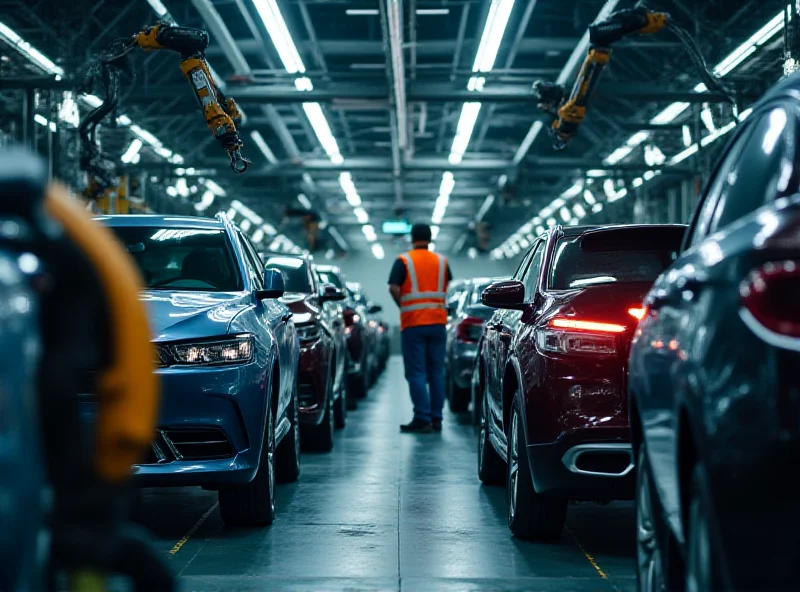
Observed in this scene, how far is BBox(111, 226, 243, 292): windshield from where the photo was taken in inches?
317

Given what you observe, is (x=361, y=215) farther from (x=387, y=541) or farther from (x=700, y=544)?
(x=700, y=544)

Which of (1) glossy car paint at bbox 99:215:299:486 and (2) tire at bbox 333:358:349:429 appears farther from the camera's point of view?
(2) tire at bbox 333:358:349:429

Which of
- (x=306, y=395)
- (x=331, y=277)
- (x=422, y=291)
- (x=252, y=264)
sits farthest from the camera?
(x=331, y=277)

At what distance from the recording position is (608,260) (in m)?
7.32

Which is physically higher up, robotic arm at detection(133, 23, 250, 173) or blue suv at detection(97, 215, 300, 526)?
robotic arm at detection(133, 23, 250, 173)

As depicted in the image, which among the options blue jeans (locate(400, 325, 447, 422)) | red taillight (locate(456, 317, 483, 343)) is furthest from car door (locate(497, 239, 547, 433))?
red taillight (locate(456, 317, 483, 343))

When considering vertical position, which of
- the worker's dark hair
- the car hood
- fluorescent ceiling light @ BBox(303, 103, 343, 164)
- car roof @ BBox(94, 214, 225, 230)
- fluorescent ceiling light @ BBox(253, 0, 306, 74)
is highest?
fluorescent ceiling light @ BBox(303, 103, 343, 164)

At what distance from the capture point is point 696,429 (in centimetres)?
305

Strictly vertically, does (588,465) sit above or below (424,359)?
below

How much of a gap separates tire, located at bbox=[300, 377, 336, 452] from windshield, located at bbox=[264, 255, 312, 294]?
994mm

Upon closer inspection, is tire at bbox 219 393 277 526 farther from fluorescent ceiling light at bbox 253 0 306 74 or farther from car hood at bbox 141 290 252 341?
fluorescent ceiling light at bbox 253 0 306 74

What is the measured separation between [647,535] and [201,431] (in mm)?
2992

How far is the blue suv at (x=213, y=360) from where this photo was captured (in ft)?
21.9

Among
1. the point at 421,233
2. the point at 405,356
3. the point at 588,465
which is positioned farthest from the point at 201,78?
the point at 588,465
